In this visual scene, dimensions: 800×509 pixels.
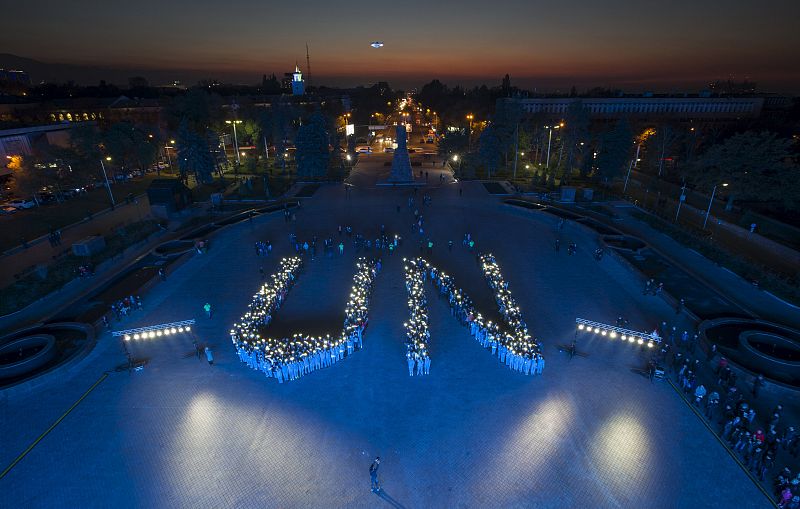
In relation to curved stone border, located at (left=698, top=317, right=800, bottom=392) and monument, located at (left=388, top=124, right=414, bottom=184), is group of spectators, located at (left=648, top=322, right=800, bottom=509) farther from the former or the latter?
monument, located at (left=388, top=124, right=414, bottom=184)

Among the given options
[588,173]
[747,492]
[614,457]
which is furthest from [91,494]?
[588,173]

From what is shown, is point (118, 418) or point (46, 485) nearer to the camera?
point (46, 485)

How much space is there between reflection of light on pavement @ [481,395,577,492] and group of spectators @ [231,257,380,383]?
23.8ft

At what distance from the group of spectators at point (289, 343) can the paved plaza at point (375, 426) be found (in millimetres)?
428

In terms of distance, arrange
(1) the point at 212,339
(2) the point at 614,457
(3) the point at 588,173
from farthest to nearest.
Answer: (3) the point at 588,173
(1) the point at 212,339
(2) the point at 614,457

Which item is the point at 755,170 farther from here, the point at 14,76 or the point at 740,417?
the point at 14,76

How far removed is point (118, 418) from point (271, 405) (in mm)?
5222

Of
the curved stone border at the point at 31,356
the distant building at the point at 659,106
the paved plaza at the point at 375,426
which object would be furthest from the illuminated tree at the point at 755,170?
the distant building at the point at 659,106

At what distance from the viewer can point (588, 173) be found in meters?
47.2

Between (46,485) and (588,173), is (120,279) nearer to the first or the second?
(46,485)

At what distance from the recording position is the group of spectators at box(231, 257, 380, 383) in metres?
15.6

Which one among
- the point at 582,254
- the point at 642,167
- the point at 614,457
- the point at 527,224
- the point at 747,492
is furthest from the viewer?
the point at 642,167

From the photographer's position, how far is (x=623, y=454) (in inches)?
484

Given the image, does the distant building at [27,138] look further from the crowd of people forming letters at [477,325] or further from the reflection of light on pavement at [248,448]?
the crowd of people forming letters at [477,325]
